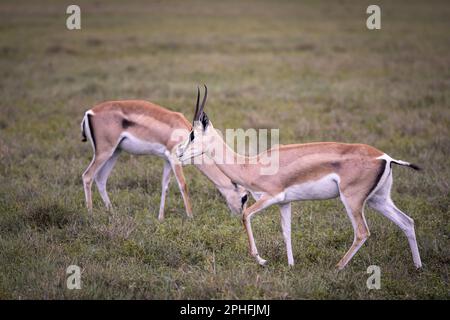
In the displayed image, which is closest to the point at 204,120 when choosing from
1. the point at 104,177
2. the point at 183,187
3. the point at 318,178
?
the point at 318,178

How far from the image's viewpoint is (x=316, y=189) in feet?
15.4

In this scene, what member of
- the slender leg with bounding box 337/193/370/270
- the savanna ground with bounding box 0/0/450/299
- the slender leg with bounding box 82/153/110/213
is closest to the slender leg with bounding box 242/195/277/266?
the savanna ground with bounding box 0/0/450/299

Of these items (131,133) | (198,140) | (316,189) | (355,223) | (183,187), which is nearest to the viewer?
(355,223)

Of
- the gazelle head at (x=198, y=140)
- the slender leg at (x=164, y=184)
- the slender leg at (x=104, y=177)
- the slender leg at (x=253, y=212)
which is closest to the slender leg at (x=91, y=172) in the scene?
the slender leg at (x=104, y=177)

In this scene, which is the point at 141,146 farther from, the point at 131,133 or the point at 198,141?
the point at 198,141

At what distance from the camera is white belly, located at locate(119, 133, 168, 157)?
6211 mm

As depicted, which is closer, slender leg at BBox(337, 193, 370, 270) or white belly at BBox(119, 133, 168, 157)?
slender leg at BBox(337, 193, 370, 270)

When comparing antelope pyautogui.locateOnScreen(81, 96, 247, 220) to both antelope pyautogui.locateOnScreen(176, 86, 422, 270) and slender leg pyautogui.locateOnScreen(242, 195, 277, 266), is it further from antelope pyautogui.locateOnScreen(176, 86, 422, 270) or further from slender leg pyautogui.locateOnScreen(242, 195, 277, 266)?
slender leg pyautogui.locateOnScreen(242, 195, 277, 266)

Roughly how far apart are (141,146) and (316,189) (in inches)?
89.0

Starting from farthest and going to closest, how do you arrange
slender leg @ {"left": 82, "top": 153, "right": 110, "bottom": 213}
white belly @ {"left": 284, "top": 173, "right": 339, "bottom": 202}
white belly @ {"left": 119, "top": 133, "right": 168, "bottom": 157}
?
white belly @ {"left": 119, "top": 133, "right": 168, "bottom": 157} → slender leg @ {"left": 82, "top": 153, "right": 110, "bottom": 213} → white belly @ {"left": 284, "top": 173, "right": 339, "bottom": 202}

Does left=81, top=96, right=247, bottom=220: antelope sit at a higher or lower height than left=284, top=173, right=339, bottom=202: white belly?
higher

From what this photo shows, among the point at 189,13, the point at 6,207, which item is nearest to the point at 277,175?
the point at 6,207

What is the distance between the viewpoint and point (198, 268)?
456 cm
